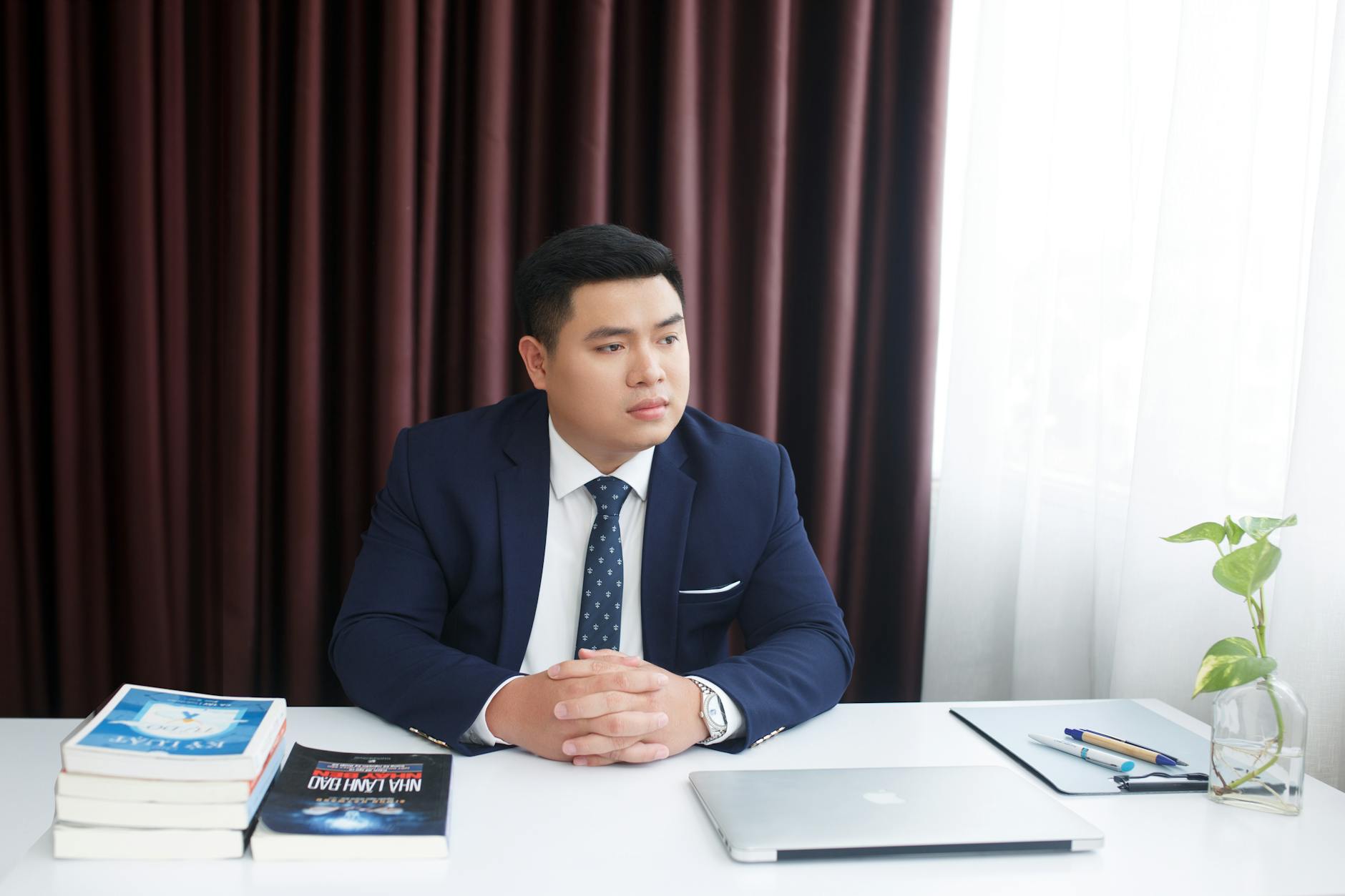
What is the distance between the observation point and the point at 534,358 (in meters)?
1.78

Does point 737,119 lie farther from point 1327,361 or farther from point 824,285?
point 1327,361

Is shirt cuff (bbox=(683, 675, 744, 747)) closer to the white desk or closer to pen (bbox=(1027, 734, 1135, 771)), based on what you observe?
the white desk

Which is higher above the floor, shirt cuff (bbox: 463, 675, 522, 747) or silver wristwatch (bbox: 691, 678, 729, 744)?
silver wristwatch (bbox: 691, 678, 729, 744)

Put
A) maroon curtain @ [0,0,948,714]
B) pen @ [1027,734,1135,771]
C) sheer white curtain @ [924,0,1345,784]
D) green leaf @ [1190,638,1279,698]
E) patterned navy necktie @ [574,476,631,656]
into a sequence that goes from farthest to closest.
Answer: maroon curtain @ [0,0,948,714] → patterned navy necktie @ [574,476,631,656] → sheer white curtain @ [924,0,1345,784] → pen @ [1027,734,1135,771] → green leaf @ [1190,638,1279,698]

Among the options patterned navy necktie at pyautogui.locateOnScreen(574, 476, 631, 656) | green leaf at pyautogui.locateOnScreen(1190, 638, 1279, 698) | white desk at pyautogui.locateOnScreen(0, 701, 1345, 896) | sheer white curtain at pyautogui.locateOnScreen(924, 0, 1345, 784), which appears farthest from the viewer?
patterned navy necktie at pyautogui.locateOnScreen(574, 476, 631, 656)

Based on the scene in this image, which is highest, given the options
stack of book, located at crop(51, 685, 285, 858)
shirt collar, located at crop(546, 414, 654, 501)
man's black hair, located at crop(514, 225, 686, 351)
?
man's black hair, located at crop(514, 225, 686, 351)

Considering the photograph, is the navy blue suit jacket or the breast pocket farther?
the breast pocket

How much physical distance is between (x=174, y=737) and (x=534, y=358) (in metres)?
0.89

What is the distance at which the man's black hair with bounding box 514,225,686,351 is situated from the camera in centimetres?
166

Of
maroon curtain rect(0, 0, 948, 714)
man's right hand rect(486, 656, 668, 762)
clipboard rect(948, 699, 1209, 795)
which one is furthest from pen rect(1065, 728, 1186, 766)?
maroon curtain rect(0, 0, 948, 714)

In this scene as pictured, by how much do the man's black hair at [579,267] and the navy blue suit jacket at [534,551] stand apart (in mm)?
194

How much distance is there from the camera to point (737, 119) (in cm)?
231

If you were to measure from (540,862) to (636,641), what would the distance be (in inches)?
30.1

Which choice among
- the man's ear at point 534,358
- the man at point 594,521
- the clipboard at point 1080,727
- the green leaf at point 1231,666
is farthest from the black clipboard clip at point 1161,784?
the man's ear at point 534,358
